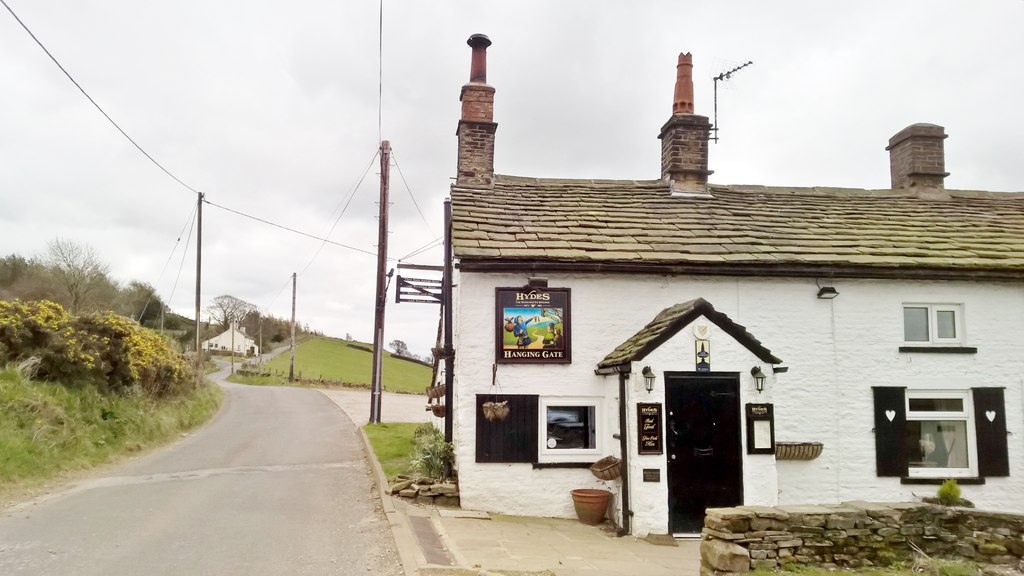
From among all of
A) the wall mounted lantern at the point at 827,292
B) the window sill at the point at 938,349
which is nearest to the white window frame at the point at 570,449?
the wall mounted lantern at the point at 827,292

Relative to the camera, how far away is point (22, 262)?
44031mm

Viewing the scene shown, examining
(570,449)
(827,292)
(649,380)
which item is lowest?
(570,449)

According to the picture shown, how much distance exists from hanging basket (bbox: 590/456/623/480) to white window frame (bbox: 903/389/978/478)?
5.08 meters

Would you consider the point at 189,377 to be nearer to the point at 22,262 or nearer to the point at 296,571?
the point at 296,571

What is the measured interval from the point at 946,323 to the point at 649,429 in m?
6.21

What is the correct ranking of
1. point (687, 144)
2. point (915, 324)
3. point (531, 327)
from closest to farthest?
point (531, 327) < point (915, 324) < point (687, 144)

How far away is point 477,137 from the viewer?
1450 cm

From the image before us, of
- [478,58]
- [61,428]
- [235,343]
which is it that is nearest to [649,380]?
[478,58]

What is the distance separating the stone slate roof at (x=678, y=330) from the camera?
33.7ft

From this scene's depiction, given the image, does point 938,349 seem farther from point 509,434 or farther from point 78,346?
point 78,346

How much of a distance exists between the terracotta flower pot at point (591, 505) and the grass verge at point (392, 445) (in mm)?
3551

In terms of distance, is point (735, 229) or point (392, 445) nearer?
point (735, 229)

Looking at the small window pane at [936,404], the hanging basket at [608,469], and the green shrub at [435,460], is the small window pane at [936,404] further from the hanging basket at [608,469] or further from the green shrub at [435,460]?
the green shrub at [435,460]

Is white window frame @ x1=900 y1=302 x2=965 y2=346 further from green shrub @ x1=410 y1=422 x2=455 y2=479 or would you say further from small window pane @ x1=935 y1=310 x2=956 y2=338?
green shrub @ x1=410 y1=422 x2=455 y2=479
